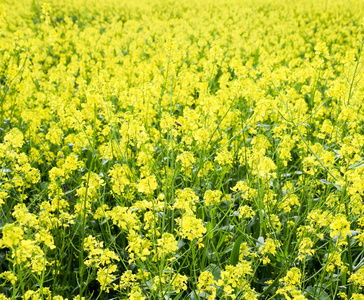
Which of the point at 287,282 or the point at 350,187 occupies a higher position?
the point at 350,187

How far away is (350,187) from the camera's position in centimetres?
247

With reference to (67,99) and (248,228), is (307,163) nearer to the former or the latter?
(248,228)

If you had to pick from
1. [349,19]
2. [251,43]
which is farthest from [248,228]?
[349,19]

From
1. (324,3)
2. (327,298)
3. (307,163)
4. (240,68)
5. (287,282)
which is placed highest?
(324,3)

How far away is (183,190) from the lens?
99.9 inches

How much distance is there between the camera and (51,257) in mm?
2947

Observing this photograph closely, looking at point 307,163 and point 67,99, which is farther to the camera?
point 67,99

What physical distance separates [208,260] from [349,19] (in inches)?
536

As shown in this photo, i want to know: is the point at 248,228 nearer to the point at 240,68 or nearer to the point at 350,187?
the point at 350,187

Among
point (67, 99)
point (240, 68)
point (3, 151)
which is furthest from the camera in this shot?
point (67, 99)

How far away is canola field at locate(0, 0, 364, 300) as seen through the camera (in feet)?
7.52

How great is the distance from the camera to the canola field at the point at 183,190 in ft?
7.52

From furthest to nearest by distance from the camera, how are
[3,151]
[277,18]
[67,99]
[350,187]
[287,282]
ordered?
1. [277,18]
2. [67,99]
3. [3,151]
4. [350,187]
5. [287,282]

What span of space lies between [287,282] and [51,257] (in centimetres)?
186
